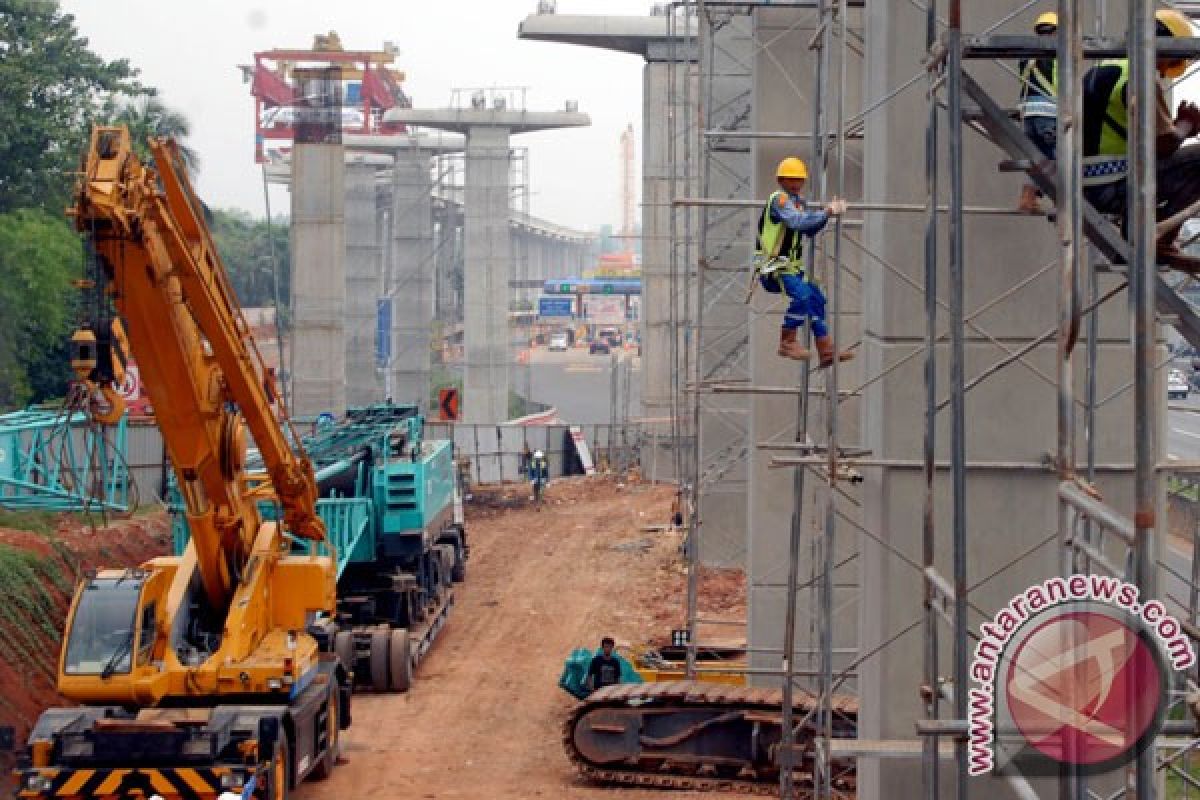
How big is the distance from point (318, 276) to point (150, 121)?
14962 millimetres

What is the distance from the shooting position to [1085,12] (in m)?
9.30

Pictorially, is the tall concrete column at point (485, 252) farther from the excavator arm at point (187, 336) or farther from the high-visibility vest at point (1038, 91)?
the high-visibility vest at point (1038, 91)

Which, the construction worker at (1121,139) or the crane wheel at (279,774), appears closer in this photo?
the construction worker at (1121,139)

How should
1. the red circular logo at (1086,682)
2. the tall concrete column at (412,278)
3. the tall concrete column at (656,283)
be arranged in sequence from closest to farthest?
the red circular logo at (1086,682), the tall concrete column at (656,283), the tall concrete column at (412,278)

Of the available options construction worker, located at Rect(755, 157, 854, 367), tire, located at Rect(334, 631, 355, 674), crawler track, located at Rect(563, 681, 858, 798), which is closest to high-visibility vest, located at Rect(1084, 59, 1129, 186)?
construction worker, located at Rect(755, 157, 854, 367)

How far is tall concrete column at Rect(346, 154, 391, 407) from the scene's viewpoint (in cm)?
4631

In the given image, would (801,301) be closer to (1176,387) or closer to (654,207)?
(1176,387)

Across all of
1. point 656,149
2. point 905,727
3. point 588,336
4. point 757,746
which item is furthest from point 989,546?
point 588,336

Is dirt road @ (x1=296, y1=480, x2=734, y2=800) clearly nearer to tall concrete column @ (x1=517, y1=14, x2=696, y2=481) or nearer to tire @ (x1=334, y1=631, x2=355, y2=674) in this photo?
tire @ (x1=334, y1=631, x2=355, y2=674)

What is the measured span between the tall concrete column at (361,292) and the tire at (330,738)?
2964cm

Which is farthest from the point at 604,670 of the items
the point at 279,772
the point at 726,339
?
the point at 726,339

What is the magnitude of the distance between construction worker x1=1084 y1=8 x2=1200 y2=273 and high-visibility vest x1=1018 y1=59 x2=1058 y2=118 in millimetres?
467

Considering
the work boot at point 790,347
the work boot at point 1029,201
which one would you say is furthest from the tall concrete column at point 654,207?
the work boot at point 1029,201

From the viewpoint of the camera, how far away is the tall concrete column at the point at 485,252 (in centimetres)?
4766
